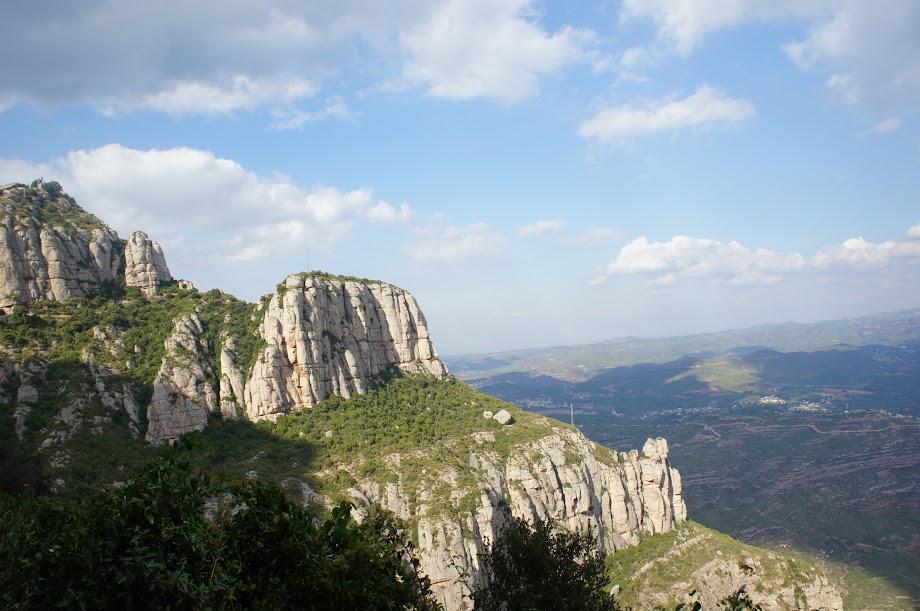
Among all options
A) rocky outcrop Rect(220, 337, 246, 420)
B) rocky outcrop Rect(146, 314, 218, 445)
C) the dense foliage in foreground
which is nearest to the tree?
the dense foliage in foreground

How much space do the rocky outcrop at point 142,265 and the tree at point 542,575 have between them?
2430 inches

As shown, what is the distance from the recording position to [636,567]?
5600 cm

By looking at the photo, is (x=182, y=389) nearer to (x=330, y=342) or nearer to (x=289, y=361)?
(x=289, y=361)

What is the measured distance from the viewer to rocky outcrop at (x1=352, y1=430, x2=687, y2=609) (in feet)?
148

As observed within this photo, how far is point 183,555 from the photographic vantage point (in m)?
10.1

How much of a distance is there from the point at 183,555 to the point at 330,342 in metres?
57.7

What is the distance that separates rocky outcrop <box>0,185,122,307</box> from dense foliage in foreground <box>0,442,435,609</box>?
57.7m

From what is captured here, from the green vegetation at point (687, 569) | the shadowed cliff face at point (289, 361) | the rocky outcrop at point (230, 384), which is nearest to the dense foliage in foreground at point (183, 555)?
the shadowed cliff face at point (289, 361)

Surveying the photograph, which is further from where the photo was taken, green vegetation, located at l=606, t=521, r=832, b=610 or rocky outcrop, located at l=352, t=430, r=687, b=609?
green vegetation, located at l=606, t=521, r=832, b=610

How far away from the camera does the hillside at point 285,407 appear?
153 ft

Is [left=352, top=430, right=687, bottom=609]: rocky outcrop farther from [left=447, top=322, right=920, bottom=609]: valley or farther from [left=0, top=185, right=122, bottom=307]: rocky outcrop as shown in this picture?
[left=0, top=185, right=122, bottom=307]: rocky outcrop

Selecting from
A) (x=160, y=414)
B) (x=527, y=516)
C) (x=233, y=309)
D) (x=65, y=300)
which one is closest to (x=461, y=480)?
(x=527, y=516)

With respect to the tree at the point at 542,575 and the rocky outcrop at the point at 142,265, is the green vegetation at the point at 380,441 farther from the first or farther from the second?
the rocky outcrop at the point at 142,265

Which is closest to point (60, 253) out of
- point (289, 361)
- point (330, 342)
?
point (289, 361)
